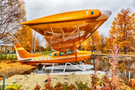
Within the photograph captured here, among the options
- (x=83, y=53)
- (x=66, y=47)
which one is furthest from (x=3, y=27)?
(x=83, y=53)

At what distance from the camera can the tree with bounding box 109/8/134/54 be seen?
1384 cm

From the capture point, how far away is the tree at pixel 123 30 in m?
13.8

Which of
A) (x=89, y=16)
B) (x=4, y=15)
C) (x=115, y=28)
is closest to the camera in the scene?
(x=89, y=16)

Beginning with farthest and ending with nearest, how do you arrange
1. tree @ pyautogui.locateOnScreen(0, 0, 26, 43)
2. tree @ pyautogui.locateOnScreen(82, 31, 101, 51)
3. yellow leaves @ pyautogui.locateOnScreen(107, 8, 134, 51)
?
tree @ pyautogui.locateOnScreen(82, 31, 101, 51), yellow leaves @ pyautogui.locateOnScreen(107, 8, 134, 51), tree @ pyautogui.locateOnScreen(0, 0, 26, 43)

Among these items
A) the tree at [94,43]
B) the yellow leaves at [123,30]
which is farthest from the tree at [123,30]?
the tree at [94,43]

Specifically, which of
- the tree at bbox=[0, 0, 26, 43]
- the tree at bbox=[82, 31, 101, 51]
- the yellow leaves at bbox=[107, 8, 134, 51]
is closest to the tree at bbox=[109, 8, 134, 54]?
the yellow leaves at bbox=[107, 8, 134, 51]

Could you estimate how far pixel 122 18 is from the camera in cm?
1479

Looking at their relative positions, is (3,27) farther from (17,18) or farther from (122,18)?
(122,18)

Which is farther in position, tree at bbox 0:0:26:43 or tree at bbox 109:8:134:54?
tree at bbox 109:8:134:54

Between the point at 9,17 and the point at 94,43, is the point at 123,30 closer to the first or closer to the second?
the point at 94,43

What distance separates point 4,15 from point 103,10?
1198 cm

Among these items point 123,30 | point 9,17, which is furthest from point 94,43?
point 9,17

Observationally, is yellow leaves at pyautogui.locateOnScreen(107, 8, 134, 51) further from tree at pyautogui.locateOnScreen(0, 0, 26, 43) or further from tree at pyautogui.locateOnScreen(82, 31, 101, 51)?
tree at pyautogui.locateOnScreen(0, 0, 26, 43)

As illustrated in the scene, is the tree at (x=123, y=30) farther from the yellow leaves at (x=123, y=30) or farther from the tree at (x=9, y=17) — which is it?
the tree at (x=9, y=17)
